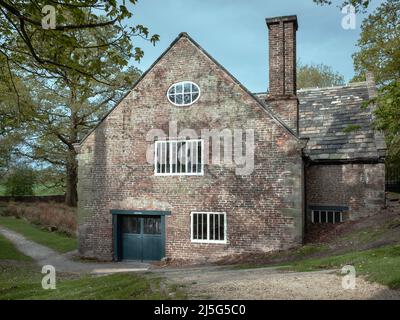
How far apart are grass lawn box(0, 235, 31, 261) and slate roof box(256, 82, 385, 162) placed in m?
14.1

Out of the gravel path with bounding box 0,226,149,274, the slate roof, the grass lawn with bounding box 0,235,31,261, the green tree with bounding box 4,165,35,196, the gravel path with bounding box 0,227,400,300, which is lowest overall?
the gravel path with bounding box 0,226,149,274

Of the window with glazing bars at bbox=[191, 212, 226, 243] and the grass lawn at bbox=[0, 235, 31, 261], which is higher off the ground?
the window with glazing bars at bbox=[191, 212, 226, 243]

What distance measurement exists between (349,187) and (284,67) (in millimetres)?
6128

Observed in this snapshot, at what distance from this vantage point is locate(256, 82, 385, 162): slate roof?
17.9 metres

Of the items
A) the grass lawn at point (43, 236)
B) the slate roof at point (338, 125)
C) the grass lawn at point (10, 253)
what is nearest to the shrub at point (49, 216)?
the grass lawn at point (43, 236)

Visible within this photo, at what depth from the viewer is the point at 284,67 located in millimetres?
17234

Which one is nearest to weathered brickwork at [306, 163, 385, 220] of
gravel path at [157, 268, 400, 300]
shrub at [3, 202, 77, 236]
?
gravel path at [157, 268, 400, 300]

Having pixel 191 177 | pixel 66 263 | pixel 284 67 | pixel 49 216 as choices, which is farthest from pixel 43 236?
pixel 284 67

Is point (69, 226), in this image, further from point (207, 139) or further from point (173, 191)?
point (207, 139)

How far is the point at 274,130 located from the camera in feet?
52.8

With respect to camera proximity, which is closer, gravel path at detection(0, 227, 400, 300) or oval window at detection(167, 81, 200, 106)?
gravel path at detection(0, 227, 400, 300)

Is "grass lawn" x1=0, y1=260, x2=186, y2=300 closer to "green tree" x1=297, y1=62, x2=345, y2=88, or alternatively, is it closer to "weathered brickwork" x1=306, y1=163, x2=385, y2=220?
"weathered brickwork" x1=306, y1=163, x2=385, y2=220

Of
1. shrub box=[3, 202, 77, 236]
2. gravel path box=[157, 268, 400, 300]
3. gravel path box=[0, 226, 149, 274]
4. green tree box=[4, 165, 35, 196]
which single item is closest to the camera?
gravel path box=[157, 268, 400, 300]

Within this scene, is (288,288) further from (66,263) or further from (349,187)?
(66,263)
